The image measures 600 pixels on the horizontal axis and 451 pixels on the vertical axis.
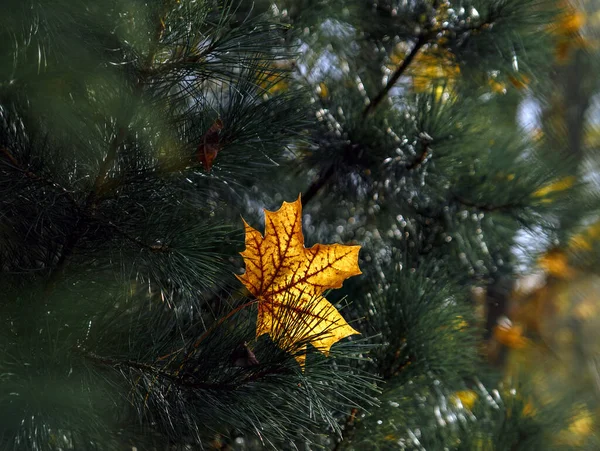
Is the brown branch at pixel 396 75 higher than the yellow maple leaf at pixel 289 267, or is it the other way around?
the brown branch at pixel 396 75

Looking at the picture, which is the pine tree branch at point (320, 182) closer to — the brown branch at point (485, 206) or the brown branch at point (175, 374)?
the brown branch at point (485, 206)

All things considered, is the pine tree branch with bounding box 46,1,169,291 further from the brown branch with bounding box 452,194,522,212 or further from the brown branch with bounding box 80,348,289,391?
the brown branch with bounding box 452,194,522,212

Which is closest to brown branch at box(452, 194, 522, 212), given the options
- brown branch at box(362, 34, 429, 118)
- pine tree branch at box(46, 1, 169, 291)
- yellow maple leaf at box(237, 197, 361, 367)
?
brown branch at box(362, 34, 429, 118)

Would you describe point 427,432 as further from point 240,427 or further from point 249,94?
point 249,94

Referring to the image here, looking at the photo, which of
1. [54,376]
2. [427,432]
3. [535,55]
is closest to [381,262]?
[427,432]

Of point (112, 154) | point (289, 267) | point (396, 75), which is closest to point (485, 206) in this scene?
point (396, 75)

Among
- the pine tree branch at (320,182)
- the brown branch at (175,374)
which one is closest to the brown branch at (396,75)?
the pine tree branch at (320,182)

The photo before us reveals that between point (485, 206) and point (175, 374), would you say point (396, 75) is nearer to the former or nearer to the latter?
point (485, 206)

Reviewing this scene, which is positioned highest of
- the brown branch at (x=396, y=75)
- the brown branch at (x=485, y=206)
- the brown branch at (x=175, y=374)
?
the brown branch at (x=396, y=75)
